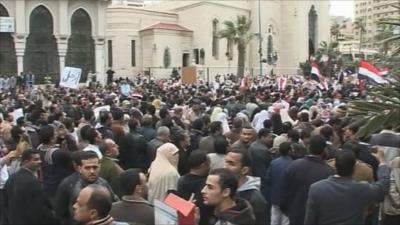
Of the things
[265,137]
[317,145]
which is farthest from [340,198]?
[265,137]

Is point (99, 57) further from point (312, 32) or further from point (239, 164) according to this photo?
point (239, 164)

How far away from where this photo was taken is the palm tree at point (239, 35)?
57719 mm

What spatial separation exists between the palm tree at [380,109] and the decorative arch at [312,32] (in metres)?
66.9

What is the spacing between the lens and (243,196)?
5133mm

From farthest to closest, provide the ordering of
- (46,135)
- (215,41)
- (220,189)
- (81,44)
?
(215,41) → (81,44) → (46,135) → (220,189)

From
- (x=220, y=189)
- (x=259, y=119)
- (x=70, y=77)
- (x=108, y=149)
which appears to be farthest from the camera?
(x=70, y=77)

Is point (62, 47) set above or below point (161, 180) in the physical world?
above

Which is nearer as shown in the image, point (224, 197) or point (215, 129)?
point (224, 197)

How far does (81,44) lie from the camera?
41188mm

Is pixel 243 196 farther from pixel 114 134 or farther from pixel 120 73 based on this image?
pixel 120 73

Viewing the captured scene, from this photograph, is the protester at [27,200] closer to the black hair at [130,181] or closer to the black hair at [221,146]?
the black hair at [130,181]

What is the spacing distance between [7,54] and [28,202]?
112 ft

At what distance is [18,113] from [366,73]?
352 inches

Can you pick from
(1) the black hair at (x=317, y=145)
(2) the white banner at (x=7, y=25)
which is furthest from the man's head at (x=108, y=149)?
(2) the white banner at (x=7, y=25)
